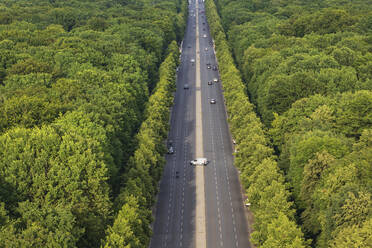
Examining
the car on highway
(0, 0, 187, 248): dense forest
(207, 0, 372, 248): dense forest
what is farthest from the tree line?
(0, 0, 187, 248): dense forest

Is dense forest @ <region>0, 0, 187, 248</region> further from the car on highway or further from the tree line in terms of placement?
the tree line

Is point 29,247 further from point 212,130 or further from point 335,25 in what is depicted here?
point 335,25

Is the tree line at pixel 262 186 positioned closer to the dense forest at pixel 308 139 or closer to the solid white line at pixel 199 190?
the dense forest at pixel 308 139

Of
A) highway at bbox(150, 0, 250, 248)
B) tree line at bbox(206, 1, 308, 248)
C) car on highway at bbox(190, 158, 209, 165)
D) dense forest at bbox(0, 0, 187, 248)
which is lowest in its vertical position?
highway at bbox(150, 0, 250, 248)

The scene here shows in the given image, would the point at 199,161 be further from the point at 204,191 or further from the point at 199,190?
the point at 204,191

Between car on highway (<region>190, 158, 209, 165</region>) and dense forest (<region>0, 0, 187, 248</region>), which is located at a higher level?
dense forest (<region>0, 0, 187, 248</region>)

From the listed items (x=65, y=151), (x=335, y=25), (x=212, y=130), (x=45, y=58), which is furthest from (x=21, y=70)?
(x=335, y=25)

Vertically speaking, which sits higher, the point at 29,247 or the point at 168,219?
the point at 29,247
